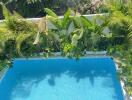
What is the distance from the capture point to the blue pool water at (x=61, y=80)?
1059cm

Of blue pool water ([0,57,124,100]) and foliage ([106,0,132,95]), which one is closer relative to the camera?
blue pool water ([0,57,124,100])

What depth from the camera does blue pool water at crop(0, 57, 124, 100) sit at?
10.6 meters

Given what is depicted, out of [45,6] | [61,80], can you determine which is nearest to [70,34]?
[61,80]

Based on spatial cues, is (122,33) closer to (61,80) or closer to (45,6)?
(61,80)

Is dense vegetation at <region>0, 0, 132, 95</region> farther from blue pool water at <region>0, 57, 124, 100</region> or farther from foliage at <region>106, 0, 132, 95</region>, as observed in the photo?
blue pool water at <region>0, 57, 124, 100</region>

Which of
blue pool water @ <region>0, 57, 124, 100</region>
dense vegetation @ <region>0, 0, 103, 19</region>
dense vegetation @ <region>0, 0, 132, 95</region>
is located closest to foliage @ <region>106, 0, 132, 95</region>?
dense vegetation @ <region>0, 0, 132, 95</region>

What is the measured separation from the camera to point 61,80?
36.9 ft

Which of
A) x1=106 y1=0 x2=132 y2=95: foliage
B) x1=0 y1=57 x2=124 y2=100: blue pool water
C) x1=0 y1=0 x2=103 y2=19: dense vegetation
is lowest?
x1=0 y1=57 x2=124 y2=100: blue pool water

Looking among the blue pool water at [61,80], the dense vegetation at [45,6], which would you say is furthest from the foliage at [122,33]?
the dense vegetation at [45,6]

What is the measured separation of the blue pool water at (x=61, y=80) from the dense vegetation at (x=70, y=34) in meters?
0.37

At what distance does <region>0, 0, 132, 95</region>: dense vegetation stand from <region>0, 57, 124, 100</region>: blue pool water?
0.37 m

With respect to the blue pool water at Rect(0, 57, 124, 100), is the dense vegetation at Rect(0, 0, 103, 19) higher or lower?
higher

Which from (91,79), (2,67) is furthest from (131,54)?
(2,67)

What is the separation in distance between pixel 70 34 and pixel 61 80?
1.76 metres
